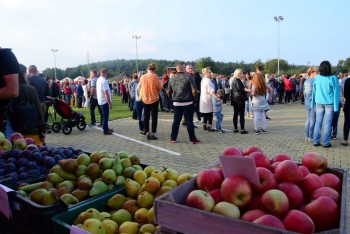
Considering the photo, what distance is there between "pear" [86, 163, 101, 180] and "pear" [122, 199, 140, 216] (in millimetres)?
470

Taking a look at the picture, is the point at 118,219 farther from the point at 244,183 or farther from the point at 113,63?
the point at 113,63

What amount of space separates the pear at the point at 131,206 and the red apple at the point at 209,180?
680 mm

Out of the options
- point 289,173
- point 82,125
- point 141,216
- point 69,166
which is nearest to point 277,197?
point 289,173

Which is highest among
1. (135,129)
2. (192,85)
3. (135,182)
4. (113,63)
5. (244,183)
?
(113,63)

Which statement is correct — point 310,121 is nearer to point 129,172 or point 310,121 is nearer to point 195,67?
point 129,172

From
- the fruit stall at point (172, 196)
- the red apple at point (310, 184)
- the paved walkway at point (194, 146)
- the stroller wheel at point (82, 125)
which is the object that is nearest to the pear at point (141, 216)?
the fruit stall at point (172, 196)

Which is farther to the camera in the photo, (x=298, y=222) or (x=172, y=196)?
(x=172, y=196)

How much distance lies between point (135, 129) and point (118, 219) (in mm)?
9548

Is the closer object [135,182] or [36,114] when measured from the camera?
[135,182]

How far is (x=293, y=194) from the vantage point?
5.72 feet

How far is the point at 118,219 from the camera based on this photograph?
2.34m

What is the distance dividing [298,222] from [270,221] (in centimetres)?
14

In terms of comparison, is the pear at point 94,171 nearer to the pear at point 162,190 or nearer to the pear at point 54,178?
the pear at point 54,178

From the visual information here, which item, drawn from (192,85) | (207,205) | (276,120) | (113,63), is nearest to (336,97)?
(192,85)
